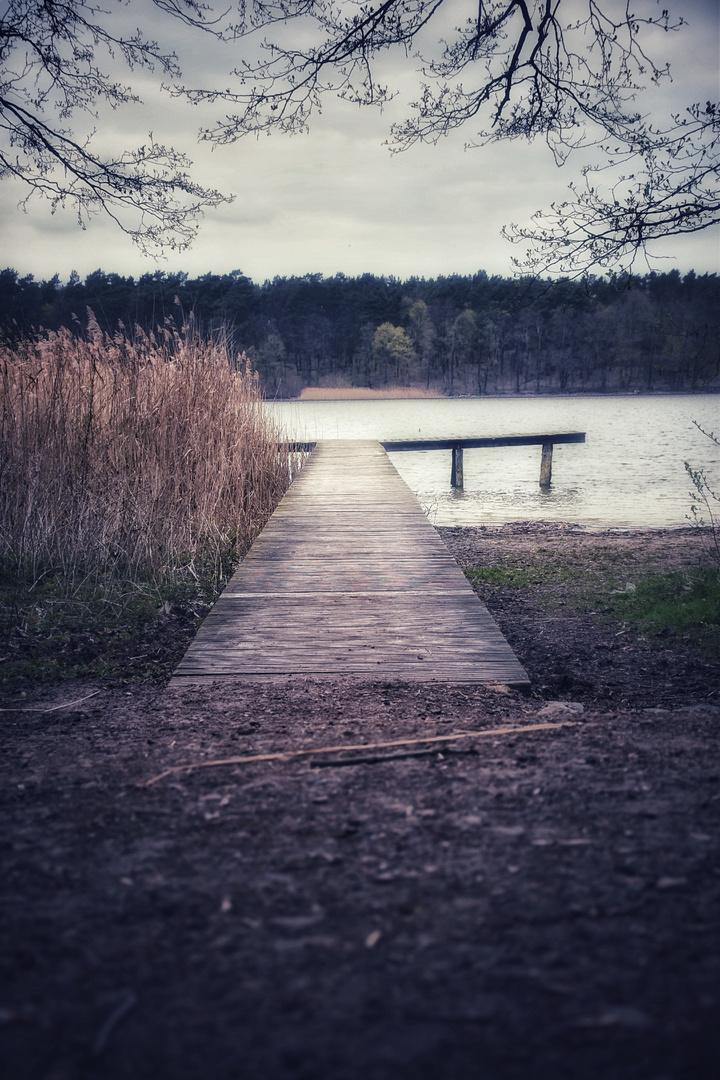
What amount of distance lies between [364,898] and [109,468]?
188 inches

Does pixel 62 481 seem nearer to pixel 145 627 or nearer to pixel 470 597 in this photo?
pixel 145 627

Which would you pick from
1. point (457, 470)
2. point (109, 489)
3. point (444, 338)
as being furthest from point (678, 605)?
point (444, 338)

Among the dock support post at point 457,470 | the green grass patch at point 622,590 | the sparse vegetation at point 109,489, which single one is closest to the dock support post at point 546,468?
the dock support post at point 457,470

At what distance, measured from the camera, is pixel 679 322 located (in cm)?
453

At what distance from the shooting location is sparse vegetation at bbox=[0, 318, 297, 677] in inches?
186

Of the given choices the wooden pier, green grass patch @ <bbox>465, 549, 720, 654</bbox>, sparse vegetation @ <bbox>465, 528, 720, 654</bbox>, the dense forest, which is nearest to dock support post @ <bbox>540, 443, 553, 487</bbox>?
the wooden pier

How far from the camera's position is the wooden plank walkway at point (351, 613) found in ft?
8.95

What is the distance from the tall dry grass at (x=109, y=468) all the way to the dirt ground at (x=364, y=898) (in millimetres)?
3067

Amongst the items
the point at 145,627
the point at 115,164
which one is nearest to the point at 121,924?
the point at 145,627

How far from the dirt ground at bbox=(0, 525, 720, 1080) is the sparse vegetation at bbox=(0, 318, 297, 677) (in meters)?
2.53

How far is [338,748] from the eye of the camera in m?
1.95

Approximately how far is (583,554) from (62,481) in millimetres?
5119

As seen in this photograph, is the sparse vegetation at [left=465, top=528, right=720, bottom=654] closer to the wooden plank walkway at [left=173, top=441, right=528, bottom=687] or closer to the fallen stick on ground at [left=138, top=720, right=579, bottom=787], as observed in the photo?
the wooden plank walkway at [left=173, top=441, right=528, bottom=687]

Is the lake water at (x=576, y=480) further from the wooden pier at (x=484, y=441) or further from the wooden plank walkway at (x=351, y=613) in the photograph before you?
the wooden plank walkway at (x=351, y=613)
